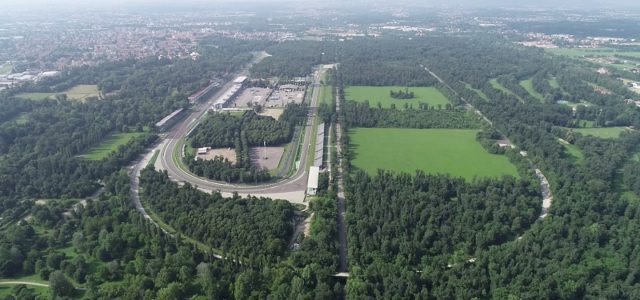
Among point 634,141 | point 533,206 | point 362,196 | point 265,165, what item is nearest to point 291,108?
point 265,165

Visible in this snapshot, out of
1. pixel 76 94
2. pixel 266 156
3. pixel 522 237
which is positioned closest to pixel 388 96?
pixel 266 156

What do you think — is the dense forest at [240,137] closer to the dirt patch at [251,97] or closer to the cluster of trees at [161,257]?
the cluster of trees at [161,257]

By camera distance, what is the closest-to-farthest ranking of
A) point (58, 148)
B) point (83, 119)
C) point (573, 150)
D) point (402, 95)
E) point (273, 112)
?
point (58, 148), point (573, 150), point (83, 119), point (273, 112), point (402, 95)

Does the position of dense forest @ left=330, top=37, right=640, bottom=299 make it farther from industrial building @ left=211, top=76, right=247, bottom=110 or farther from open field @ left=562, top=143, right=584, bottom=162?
industrial building @ left=211, top=76, right=247, bottom=110

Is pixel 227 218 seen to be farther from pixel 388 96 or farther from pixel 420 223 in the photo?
pixel 388 96

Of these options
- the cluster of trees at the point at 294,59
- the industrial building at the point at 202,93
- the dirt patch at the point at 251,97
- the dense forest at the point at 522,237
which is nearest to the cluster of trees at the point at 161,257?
the dense forest at the point at 522,237

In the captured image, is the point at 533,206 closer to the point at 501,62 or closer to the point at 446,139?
the point at 446,139
